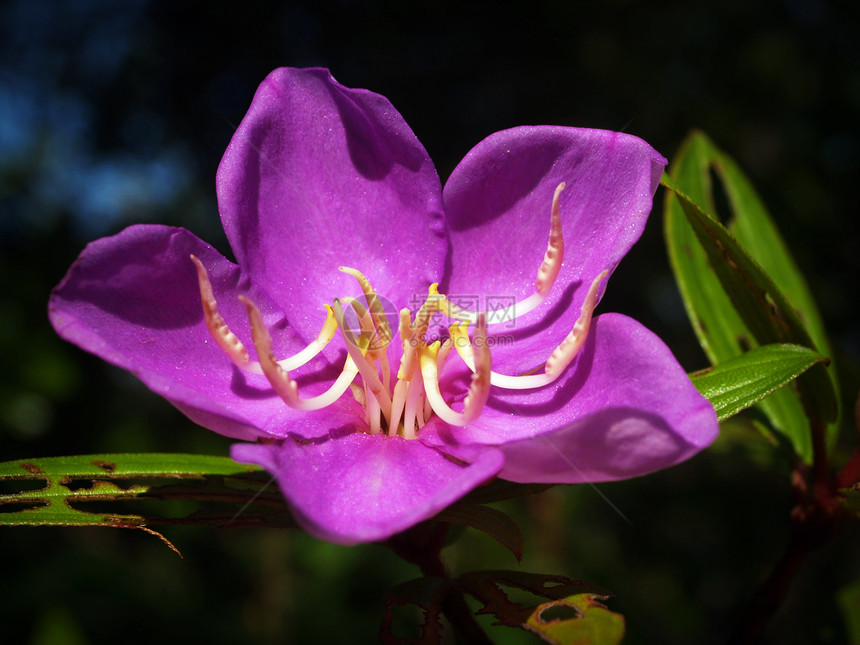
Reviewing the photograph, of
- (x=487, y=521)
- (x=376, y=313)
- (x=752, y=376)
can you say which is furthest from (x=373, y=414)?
(x=752, y=376)

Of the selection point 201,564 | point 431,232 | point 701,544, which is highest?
point 431,232

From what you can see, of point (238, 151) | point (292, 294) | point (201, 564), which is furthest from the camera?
point (201, 564)

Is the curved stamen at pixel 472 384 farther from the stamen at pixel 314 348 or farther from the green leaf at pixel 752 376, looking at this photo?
the green leaf at pixel 752 376

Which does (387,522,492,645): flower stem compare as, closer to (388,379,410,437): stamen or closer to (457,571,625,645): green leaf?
(457,571,625,645): green leaf

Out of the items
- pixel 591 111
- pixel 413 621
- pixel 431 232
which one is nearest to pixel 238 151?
pixel 431 232

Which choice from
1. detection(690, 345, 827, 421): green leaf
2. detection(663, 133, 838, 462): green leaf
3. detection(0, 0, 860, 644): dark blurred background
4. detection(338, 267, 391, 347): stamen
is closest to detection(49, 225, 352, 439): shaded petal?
detection(338, 267, 391, 347): stamen

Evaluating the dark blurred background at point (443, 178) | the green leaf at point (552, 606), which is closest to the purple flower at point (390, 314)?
the green leaf at point (552, 606)

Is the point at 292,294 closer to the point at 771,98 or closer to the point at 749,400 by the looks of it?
the point at 749,400
